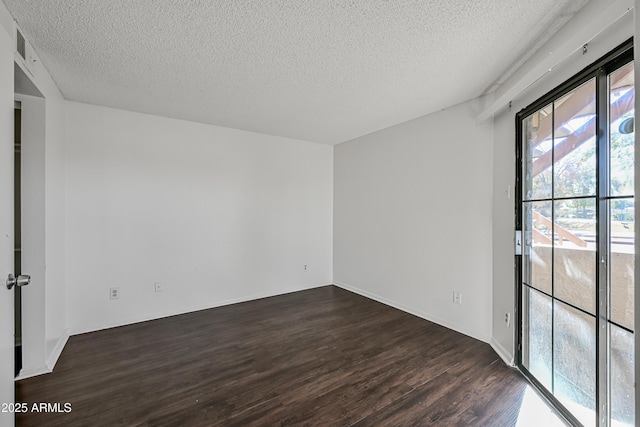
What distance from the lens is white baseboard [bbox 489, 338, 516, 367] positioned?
227 centimetres

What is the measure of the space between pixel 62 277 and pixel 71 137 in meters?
1.40

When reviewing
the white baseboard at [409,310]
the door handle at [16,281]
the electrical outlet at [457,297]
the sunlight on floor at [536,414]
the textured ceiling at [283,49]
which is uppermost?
Result: the textured ceiling at [283,49]

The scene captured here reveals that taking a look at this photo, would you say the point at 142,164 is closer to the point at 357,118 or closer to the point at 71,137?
the point at 71,137

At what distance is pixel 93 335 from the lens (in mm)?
2812

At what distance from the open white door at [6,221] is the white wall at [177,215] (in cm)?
179

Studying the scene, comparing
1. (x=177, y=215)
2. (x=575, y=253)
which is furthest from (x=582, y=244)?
(x=177, y=215)

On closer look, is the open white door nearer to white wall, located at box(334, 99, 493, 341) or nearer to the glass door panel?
the glass door panel

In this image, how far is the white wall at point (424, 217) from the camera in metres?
2.77

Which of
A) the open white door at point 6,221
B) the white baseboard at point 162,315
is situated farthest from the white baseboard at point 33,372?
the open white door at point 6,221

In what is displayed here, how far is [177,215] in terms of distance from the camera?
3389 millimetres

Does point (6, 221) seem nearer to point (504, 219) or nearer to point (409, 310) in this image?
point (504, 219)

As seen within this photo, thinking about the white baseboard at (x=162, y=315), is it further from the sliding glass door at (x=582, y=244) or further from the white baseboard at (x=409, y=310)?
the sliding glass door at (x=582, y=244)

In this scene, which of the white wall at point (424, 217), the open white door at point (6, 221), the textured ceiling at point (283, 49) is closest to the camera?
the open white door at point (6, 221)

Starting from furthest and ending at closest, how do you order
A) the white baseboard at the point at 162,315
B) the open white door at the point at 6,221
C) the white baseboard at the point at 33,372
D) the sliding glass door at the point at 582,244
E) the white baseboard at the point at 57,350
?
the white baseboard at the point at 162,315, the white baseboard at the point at 57,350, the white baseboard at the point at 33,372, the sliding glass door at the point at 582,244, the open white door at the point at 6,221
